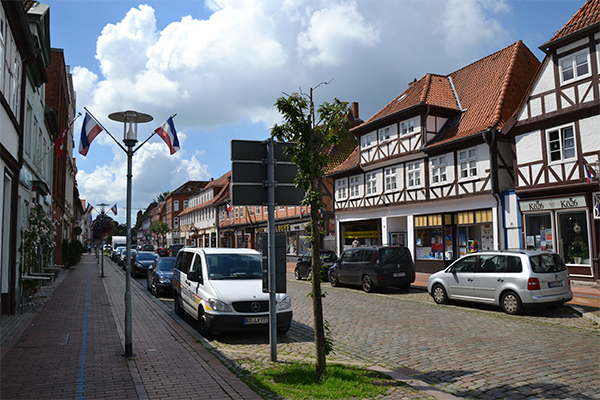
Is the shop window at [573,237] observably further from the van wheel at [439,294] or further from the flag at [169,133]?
the flag at [169,133]

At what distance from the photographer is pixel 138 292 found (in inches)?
706

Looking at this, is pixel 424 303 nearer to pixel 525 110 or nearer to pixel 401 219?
pixel 525 110

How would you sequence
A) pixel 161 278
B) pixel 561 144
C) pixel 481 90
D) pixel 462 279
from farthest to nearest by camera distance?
pixel 481 90 < pixel 561 144 < pixel 161 278 < pixel 462 279

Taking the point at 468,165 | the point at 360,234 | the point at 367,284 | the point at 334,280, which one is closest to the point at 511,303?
the point at 367,284

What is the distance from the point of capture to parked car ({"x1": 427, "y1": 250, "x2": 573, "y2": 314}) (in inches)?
451

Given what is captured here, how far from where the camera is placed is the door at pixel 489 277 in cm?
1219

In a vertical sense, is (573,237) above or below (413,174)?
below

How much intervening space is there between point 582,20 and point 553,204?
686 cm

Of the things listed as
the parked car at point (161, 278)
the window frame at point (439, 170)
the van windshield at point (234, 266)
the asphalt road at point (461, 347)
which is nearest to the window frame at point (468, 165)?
the window frame at point (439, 170)

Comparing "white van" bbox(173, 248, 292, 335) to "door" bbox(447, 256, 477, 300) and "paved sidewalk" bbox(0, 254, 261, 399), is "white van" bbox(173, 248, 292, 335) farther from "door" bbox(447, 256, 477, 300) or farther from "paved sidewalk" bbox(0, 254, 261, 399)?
"door" bbox(447, 256, 477, 300)

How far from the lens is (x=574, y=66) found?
700 inches

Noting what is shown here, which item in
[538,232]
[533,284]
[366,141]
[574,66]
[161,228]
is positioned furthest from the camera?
[161,228]

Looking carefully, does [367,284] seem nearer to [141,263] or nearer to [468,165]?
[468,165]

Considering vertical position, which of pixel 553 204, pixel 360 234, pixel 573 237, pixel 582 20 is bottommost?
pixel 573 237
